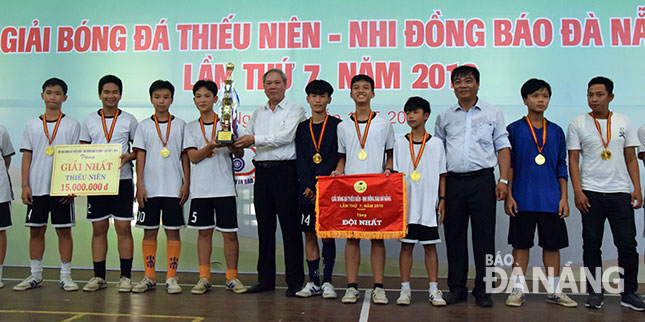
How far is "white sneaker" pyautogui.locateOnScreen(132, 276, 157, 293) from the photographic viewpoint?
3.98 m

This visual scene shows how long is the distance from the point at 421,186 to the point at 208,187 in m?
1.52

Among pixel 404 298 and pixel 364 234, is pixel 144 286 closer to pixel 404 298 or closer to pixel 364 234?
pixel 364 234

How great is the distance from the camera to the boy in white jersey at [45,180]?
4109 millimetres

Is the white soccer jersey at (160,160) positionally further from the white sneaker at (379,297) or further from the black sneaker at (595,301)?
the black sneaker at (595,301)

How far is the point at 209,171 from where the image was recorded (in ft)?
13.0

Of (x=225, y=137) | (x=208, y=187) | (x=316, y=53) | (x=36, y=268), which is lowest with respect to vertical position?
(x=36, y=268)

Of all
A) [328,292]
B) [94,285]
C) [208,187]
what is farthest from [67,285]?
[328,292]

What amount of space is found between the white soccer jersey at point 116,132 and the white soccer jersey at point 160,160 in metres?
0.12

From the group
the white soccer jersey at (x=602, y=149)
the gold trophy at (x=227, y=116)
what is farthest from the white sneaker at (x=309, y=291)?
the white soccer jersey at (x=602, y=149)

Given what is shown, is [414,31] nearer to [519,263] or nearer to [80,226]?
[519,263]

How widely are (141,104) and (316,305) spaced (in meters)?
2.79

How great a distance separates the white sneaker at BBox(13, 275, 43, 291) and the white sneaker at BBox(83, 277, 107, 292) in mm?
430

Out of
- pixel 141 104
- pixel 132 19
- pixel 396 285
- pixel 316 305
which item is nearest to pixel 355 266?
pixel 316 305

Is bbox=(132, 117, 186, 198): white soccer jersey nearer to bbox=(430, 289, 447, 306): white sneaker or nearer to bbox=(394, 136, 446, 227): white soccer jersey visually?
bbox=(394, 136, 446, 227): white soccer jersey
